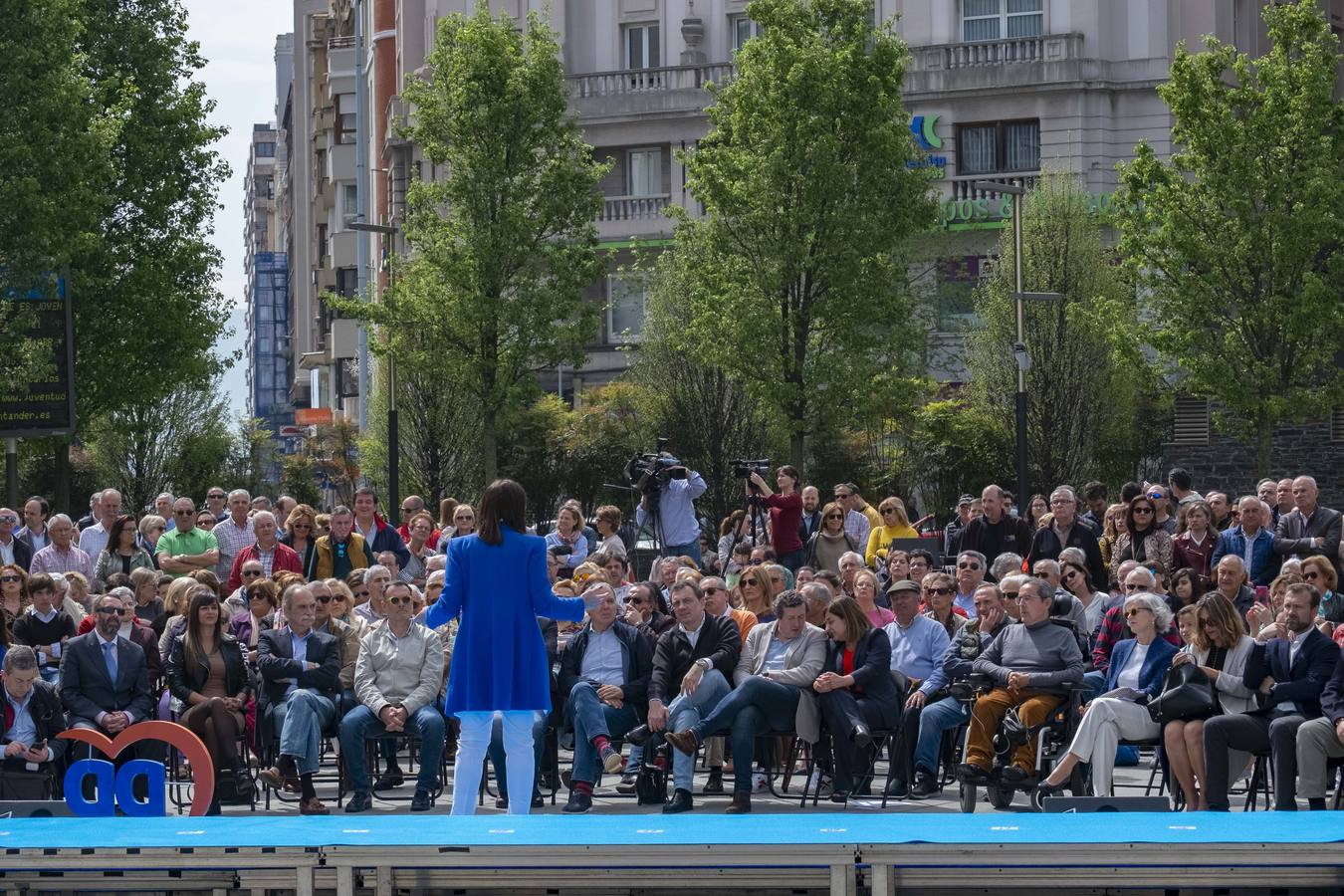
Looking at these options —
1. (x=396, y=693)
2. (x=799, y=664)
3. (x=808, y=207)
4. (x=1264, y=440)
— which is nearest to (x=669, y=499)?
(x=799, y=664)

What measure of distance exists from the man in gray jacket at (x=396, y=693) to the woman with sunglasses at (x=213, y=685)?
80 centimetres

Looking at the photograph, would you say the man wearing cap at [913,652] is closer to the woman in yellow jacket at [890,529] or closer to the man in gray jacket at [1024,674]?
the man in gray jacket at [1024,674]

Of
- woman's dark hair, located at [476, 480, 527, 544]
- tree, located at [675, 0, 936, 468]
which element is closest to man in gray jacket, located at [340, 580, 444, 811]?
woman's dark hair, located at [476, 480, 527, 544]

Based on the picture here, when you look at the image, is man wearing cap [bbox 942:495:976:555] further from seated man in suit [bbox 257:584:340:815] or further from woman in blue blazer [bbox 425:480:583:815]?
woman in blue blazer [bbox 425:480:583:815]

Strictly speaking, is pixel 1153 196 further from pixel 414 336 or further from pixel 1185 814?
pixel 1185 814

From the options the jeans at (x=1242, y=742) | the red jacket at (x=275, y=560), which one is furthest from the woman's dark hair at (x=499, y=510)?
the red jacket at (x=275, y=560)

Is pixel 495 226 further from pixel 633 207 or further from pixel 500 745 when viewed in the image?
pixel 500 745

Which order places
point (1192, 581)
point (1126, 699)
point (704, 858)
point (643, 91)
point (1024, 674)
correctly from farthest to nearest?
point (643, 91), point (1192, 581), point (1024, 674), point (1126, 699), point (704, 858)

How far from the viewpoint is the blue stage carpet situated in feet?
24.0

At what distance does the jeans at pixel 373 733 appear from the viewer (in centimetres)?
1459

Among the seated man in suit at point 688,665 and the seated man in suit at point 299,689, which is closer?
the seated man in suit at point 299,689

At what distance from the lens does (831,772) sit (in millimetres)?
14797

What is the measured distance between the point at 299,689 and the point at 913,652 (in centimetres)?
451

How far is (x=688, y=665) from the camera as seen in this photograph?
594 inches
